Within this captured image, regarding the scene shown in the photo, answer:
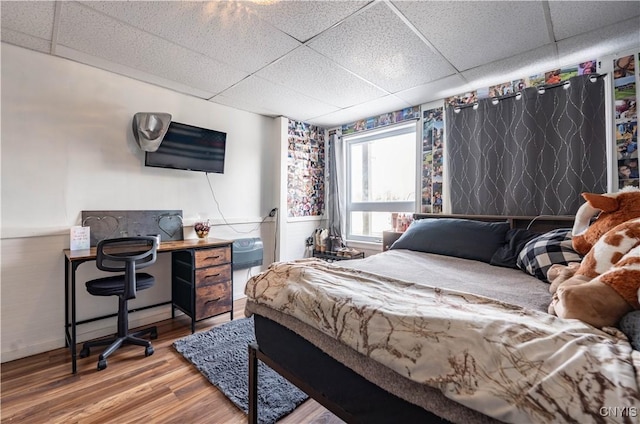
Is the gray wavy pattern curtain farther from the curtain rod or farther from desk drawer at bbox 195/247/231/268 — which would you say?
desk drawer at bbox 195/247/231/268

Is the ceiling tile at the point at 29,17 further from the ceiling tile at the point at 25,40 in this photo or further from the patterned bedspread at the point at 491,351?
the patterned bedspread at the point at 491,351

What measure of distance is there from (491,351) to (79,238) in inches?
109

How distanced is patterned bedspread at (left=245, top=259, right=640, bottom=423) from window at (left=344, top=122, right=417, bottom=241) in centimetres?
259

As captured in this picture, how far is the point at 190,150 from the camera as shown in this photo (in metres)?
2.79

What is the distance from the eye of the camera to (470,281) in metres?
1.52

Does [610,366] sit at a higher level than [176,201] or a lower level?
lower

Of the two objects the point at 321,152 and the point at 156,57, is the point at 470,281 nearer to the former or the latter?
the point at 156,57

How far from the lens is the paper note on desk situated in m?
2.12

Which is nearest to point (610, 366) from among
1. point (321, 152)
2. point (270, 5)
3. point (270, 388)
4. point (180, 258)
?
point (270, 388)

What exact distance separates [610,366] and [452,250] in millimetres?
1693

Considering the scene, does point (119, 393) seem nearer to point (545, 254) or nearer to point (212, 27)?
point (212, 27)

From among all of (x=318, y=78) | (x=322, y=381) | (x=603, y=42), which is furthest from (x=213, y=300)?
(x=603, y=42)

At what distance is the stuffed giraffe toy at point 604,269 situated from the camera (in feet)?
2.43

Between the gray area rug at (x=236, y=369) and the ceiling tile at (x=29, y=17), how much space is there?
94.6 inches
